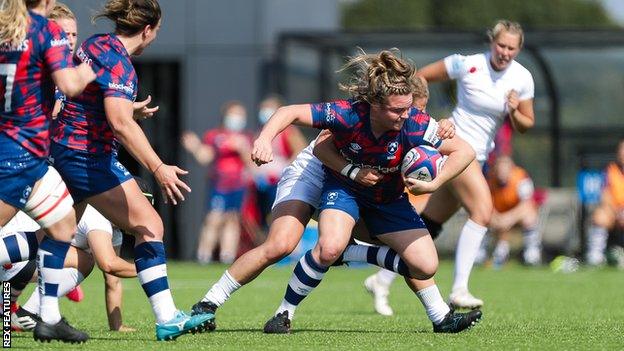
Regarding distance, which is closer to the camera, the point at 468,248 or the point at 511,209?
the point at 468,248

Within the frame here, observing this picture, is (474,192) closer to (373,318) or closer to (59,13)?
(373,318)

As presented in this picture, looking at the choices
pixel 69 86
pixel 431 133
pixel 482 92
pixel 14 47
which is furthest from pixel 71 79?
pixel 482 92

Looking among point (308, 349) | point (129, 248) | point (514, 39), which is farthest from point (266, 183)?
point (308, 349)

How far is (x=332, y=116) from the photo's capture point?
7723 mm

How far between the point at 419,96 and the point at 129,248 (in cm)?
1318

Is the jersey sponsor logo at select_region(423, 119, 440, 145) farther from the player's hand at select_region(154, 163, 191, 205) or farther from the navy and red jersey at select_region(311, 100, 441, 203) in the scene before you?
the player's hand at select_region(154, 163, 191, 205)

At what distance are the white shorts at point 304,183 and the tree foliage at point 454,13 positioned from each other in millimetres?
57750

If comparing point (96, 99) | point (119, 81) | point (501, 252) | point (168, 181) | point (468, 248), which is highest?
point (119, 81)

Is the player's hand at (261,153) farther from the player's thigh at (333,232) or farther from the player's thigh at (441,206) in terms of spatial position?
the player's thigh at (441,206)

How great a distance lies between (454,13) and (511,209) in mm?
49549

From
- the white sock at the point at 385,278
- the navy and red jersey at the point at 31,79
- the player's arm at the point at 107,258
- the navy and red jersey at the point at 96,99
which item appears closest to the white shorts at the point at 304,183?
the player's arm at the point at 107,258

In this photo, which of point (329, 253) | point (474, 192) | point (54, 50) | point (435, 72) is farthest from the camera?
point (435, 72)

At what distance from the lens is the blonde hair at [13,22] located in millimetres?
6621

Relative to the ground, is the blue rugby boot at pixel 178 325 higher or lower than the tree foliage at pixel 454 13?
higher
